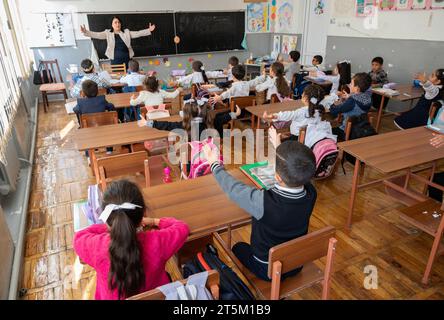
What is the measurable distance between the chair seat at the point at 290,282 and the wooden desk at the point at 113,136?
1650 millimetres


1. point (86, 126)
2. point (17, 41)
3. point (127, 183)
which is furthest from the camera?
point (17, 41)

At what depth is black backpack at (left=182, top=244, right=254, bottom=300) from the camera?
1408mm

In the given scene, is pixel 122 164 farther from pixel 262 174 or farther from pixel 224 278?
pixel 224 278

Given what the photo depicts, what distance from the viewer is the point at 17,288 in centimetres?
208

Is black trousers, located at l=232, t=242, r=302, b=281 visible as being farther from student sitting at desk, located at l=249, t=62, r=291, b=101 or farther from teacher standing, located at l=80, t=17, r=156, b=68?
teacher standing, located at l=80, t=17, r=156, b=68

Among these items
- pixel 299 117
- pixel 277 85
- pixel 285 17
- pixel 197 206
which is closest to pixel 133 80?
pixel 277 85

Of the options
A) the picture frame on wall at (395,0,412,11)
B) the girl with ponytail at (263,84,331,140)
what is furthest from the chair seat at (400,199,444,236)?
the picture frame on wall at (395,0,412,11)

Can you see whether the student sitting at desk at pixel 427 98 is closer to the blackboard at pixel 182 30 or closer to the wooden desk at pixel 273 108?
the wooden desk at pixel 273 108

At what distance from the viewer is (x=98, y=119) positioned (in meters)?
3.45

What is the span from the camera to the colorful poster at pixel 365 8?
18.4 feet

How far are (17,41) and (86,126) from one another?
11.2 feet

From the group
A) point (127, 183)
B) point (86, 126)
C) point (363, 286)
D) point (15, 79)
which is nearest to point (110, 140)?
point (86, 126)

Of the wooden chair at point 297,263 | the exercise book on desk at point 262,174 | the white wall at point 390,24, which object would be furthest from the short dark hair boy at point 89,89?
the white wall at point 390,24

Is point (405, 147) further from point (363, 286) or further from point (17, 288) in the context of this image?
point (17, 288)
